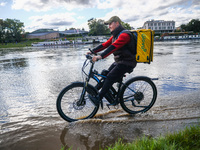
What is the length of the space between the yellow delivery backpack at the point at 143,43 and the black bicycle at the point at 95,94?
51cm

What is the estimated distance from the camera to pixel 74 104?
11.3ft

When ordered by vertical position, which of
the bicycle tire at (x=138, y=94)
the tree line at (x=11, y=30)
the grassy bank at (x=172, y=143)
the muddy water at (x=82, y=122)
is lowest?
the muddy water at (x=82, y=122)

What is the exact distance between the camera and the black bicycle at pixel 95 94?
3.25 metres

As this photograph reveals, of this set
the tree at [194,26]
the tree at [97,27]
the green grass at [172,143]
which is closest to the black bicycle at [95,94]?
the green grass at [172,143]

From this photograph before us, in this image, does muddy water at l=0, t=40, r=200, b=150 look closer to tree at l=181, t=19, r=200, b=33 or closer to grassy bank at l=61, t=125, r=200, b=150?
grassy bank at l=61, t=125, r=200, b=150

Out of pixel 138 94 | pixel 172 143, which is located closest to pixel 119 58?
pixel 138 94

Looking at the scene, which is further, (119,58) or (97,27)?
(97,27)

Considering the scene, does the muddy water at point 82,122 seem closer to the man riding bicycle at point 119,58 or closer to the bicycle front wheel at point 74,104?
the bicycle front wheel at point 74,104

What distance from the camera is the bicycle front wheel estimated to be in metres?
3.21

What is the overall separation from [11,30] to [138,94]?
368 ft

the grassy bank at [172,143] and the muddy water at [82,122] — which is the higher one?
the grassy bank at [172,143]

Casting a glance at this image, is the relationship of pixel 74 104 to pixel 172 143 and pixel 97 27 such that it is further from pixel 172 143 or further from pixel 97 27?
pixel 97 27

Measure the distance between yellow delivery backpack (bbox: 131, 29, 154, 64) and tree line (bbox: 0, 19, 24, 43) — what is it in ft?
330

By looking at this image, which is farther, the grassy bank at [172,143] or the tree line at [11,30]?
the tree line at [11,30]
